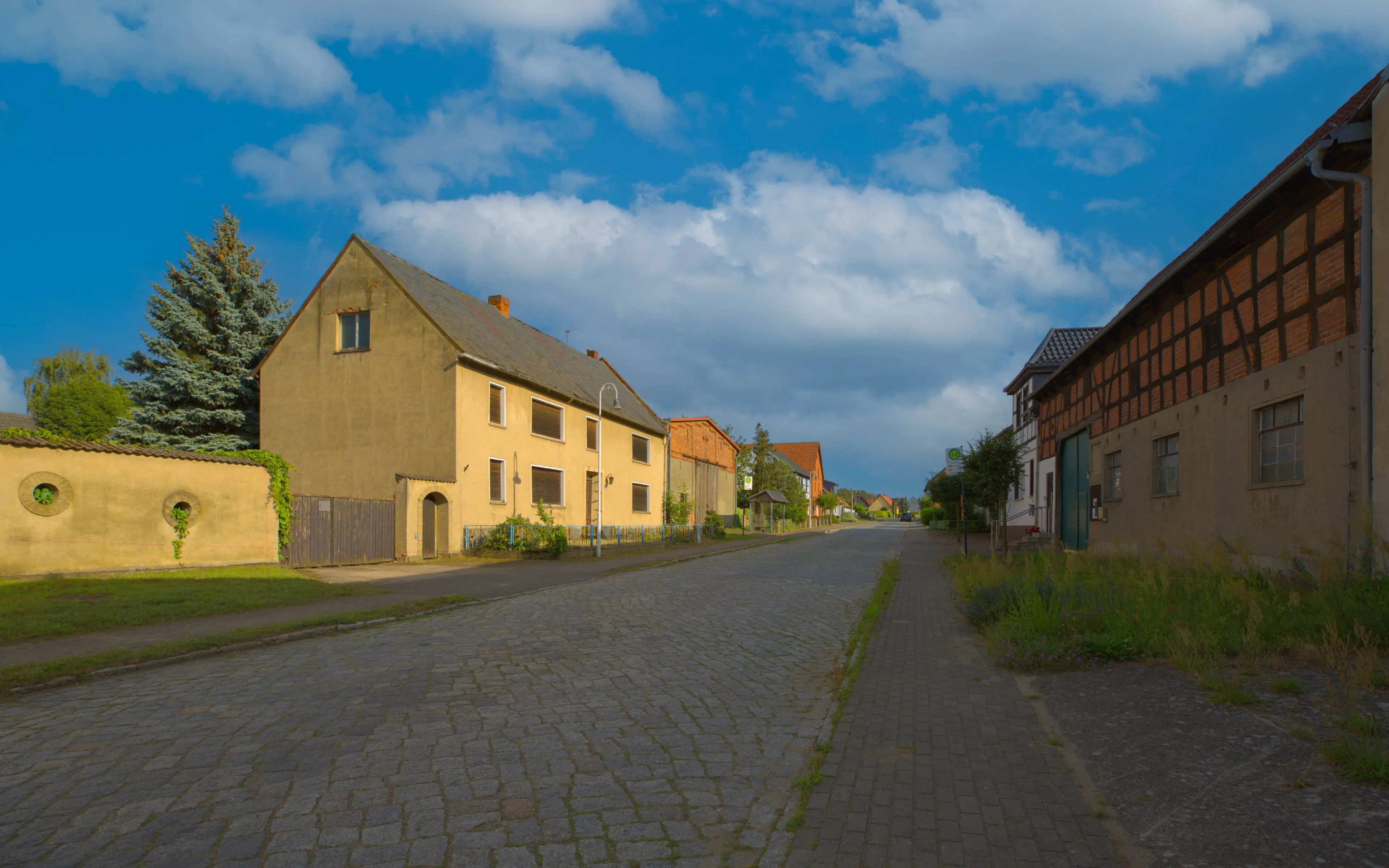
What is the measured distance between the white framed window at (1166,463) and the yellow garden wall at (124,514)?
19.6m

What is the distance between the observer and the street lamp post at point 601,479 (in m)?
26.1

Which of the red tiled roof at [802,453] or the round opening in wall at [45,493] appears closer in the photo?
the round opening in wall at [45,493]

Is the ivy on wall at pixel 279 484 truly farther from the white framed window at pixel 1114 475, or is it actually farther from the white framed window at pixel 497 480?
the white framed window at pixel 1114 475

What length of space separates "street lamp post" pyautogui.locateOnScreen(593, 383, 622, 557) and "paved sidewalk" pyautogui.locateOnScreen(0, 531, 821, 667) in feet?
3.44

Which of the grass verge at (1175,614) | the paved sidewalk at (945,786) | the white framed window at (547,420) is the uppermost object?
the white framed window at (547,420)

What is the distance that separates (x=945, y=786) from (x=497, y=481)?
23676 mm

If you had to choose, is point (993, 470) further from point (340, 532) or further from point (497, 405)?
point (340, 532)

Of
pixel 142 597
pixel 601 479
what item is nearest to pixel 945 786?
pixel 142 597

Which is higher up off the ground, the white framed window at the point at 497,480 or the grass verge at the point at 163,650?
the white framed window at the point at 497,480

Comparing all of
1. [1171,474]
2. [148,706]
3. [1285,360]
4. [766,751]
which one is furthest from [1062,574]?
[148,706]

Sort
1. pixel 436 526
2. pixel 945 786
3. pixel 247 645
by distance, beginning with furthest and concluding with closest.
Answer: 1. pixel 436 526
2. pixel 247 645
3. pixel 945 786

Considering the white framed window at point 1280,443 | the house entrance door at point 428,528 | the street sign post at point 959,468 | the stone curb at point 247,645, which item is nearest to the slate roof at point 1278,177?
the white framed window at point 1280,443

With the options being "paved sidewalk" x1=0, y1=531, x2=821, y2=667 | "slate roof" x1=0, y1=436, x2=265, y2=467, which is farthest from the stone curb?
"slate roof" x1=0, y1=436, x2=265, y2=467

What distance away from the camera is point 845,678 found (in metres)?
7.37
